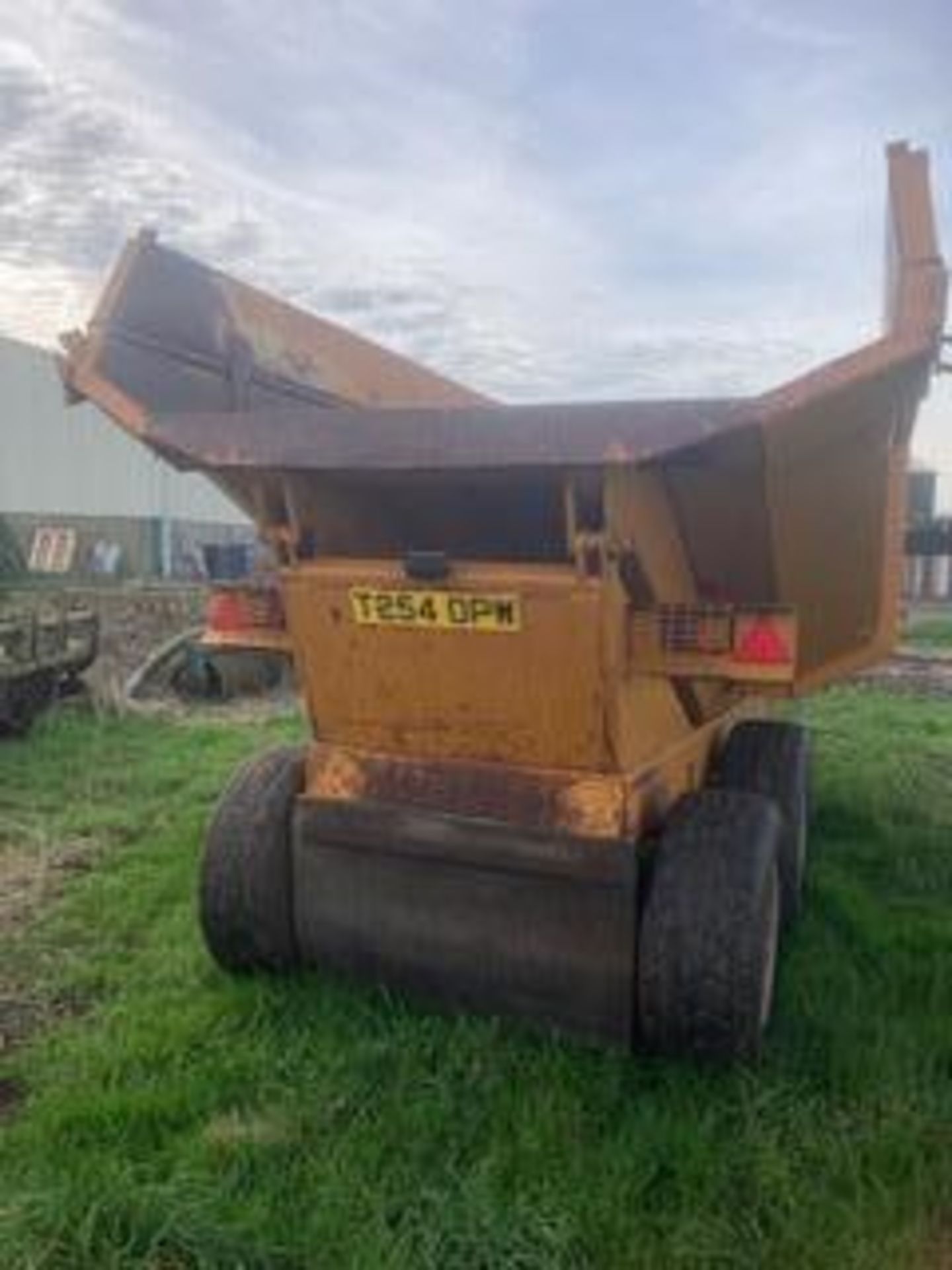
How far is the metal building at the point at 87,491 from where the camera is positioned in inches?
1084

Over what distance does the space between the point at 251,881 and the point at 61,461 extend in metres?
26.7

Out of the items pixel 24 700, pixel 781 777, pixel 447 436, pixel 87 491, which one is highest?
pixel 87 491

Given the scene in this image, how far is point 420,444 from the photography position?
344cm

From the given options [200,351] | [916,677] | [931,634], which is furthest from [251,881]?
[931,634]

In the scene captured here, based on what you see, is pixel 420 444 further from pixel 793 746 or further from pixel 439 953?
pixel 793 746

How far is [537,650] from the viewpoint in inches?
135

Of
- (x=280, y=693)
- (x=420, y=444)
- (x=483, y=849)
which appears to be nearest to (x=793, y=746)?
(x=483, y=849)

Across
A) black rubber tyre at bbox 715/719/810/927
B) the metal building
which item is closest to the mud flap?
black rubber tyre at bbox 715/719/810/927

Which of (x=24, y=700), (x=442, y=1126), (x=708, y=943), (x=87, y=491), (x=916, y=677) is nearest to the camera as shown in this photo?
(x=442, y=1126)

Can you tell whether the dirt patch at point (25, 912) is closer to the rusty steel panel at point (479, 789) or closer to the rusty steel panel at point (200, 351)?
the rusty steel panel at point (479, 789)

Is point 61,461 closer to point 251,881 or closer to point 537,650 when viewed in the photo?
point 251,881

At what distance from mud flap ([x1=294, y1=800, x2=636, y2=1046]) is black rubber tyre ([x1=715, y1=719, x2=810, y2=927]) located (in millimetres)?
1102

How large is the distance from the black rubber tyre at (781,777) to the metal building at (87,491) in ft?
69.4

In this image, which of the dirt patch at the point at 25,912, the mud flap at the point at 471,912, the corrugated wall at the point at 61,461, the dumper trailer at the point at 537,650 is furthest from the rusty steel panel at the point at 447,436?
the corrugated wall at the point at 61,461
